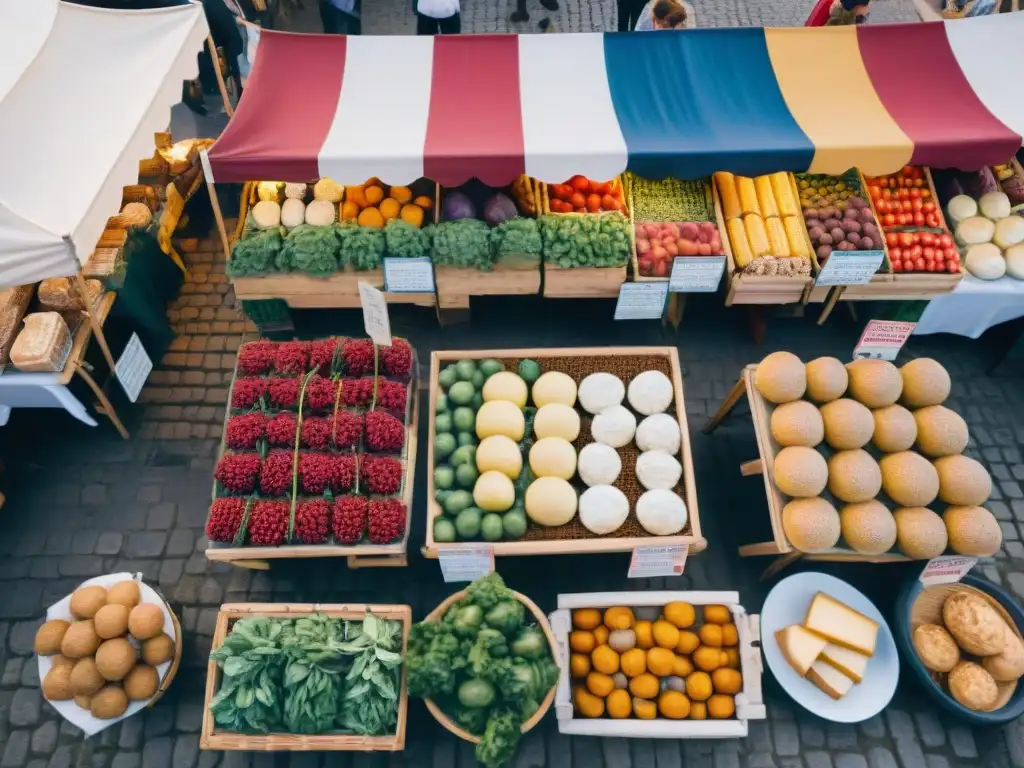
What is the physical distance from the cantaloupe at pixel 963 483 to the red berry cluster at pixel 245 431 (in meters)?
4.45

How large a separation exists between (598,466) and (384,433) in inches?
56.9

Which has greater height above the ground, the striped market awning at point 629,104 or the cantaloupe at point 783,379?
the striped market awning at point 629,104

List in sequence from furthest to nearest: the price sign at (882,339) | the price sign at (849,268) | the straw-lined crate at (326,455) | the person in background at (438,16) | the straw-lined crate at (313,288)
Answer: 1. the person in background at (438,16)
2. the straw-lined crate at (313,288)
3. the price sign at (849,268)
4. the price sign at (882,339)
5. the straw-lined crate at (326,455)

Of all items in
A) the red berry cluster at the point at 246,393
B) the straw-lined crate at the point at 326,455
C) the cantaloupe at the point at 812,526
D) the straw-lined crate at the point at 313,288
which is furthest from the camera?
the straw-lined crate at the point at 313,288

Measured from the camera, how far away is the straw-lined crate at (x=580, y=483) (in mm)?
4152

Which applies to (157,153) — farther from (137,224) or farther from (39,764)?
(39,764)

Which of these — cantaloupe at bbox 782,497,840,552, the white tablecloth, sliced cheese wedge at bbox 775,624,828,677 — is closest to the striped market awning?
the white tablecloth

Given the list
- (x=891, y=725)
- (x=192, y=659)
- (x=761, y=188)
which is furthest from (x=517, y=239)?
(x=891, y=725)

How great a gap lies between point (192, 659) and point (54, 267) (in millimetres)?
2748

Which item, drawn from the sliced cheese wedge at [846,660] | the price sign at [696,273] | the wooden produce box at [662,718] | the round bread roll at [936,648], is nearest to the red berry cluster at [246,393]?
the wooden produce box at [662,718]

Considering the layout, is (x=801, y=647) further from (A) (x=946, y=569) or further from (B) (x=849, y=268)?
(B) (x=849, y=268)

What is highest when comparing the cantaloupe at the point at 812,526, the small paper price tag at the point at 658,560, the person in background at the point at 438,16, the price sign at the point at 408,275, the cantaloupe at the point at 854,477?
the person in background at the point at 438,16

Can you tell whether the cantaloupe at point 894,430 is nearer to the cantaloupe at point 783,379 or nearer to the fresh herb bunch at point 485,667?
the cantaloupe at point 783,379

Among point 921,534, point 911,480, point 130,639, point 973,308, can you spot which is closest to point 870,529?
point 921,534
